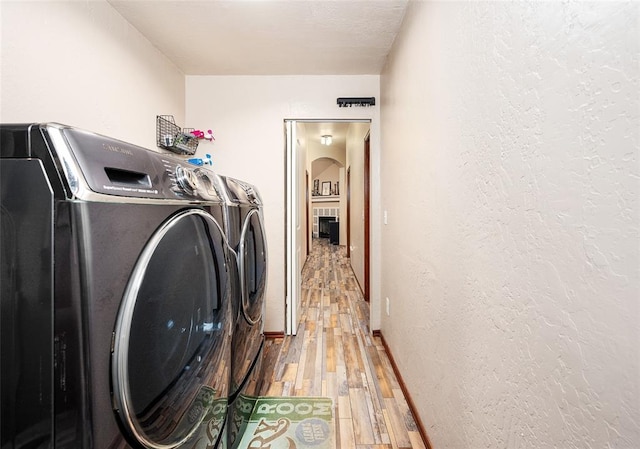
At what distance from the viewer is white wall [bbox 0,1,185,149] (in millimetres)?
1179

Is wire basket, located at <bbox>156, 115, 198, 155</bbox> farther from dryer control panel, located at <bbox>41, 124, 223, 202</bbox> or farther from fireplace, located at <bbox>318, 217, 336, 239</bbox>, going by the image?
fireplace, located at <bbox>318, 217, 336, 239</bbox>

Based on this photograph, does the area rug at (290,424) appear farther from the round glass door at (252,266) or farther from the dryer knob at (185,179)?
the dryer knob at (185,179)

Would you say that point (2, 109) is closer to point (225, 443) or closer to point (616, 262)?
point (225, 443)

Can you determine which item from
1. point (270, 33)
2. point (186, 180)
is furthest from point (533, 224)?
point (270, 33)

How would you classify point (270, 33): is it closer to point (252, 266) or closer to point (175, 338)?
point (252, 266)

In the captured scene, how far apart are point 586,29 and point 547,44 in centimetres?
9

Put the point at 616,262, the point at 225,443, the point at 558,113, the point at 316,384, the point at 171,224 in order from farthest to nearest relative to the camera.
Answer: the point at 316,384 < the point at 225,443 < the point at 171,224 < the point at 558,113 < the point at 616,262

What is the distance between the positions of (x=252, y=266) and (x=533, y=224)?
1155 millimetres

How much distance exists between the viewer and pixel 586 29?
502 millimetres

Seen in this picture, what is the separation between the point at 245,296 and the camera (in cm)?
132

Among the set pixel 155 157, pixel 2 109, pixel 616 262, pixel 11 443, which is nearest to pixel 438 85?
pixel 616 262

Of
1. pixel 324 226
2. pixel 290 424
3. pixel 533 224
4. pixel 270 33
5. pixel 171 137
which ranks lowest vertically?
pixel 290 424

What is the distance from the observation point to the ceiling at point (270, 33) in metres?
1.66

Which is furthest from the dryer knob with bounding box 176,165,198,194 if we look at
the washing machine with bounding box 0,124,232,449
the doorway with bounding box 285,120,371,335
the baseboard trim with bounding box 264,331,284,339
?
the baseboard trim with bounding box 264,331,284,339
